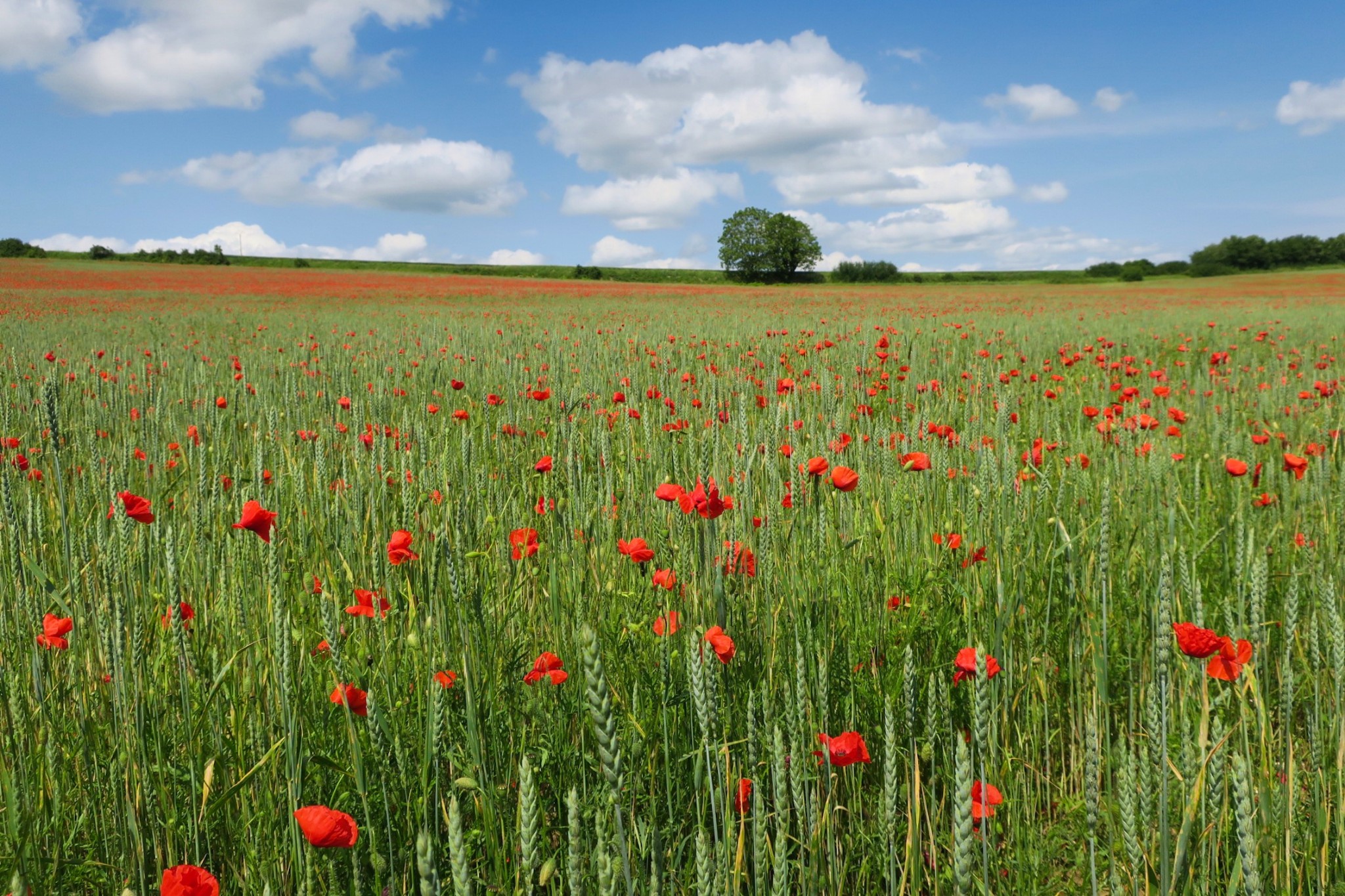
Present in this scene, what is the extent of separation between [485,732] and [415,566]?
0.59 metres

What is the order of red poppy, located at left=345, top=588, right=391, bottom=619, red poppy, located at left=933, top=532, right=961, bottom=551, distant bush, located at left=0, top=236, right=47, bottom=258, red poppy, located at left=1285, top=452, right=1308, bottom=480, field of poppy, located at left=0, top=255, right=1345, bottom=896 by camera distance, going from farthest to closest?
distant bush, located at left=0, top=236, right=47, bottom=258 < red poppy, located at left=1285, top=452, right=1308, bottom=480 < red poppy, located at left=933, top=532, right=961, bottom=551 < red poppy, located at left=345, top=588, right=391, bottom=619 < field of poppy, located at left=0, top=255, right=1345, bottom=896

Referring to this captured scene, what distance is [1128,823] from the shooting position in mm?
936

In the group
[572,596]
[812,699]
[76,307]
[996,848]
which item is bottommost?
[996,848]

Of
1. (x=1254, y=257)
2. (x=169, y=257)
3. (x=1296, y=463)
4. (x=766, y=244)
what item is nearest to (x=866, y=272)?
(x=766, y=244)

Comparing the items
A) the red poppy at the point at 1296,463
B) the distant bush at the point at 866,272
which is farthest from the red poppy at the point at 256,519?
the distant bush at the point at 866,272

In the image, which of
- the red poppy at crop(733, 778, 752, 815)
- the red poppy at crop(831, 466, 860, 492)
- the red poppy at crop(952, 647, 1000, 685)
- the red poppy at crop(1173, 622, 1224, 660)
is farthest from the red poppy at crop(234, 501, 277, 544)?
the red poppy at crop(1173, 622, 1224, 660)

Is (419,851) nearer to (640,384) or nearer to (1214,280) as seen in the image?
(640,384)

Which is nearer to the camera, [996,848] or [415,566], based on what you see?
[996,848]

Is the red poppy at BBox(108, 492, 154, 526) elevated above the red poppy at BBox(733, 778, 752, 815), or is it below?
above

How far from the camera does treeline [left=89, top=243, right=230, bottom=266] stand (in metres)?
63.5

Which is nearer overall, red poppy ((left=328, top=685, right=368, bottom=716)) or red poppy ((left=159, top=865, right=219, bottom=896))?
red poppy ((left=159, top=865, right=219, bottom=896))

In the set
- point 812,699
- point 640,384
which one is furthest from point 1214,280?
point 812,699

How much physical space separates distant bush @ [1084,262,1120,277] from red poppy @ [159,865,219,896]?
7368 centimetres

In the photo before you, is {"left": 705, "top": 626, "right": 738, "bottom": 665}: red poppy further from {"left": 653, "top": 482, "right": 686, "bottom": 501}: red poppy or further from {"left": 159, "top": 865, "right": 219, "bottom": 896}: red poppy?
{"left": 159, "top": 865, "right": 219, "bottom": 896}: red poppy
